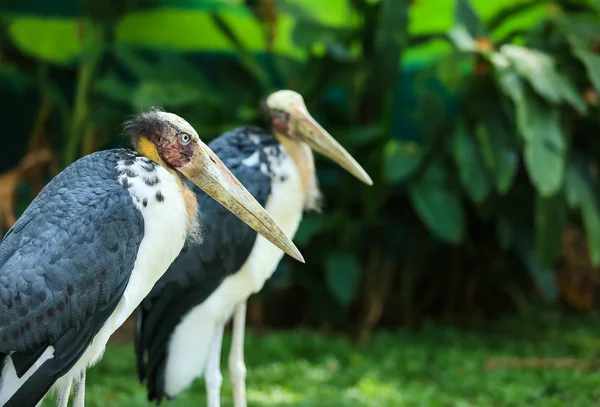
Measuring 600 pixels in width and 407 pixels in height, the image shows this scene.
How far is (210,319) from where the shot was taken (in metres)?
3.35

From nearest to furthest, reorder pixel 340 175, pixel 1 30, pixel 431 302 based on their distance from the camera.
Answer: pixel 340 175 → pixel 1 30 → pixel 431 302

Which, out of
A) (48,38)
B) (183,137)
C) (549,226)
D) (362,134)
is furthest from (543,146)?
(48,38)

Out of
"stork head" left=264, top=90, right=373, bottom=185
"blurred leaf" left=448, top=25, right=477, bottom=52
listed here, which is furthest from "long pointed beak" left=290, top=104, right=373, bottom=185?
"blurred leaf" left=448, top=25, right=477, bottom=52

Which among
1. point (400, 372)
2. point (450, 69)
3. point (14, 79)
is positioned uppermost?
point (14, 79)

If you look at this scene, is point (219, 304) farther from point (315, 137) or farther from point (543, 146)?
point (543, 146)

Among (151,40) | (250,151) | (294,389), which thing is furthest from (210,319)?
(151,40)

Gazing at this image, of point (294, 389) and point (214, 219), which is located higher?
point (214, 219)

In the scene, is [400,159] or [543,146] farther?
Answer: [400,159]

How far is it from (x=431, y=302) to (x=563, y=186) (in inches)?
70.7

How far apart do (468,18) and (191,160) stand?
311 cm

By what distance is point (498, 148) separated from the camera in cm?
504

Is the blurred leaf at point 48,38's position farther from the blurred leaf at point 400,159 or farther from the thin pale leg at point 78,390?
the thin pale leg at point 78,390

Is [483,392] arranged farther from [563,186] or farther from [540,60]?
[540,60]

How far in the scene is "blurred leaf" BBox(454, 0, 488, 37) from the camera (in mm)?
5246
